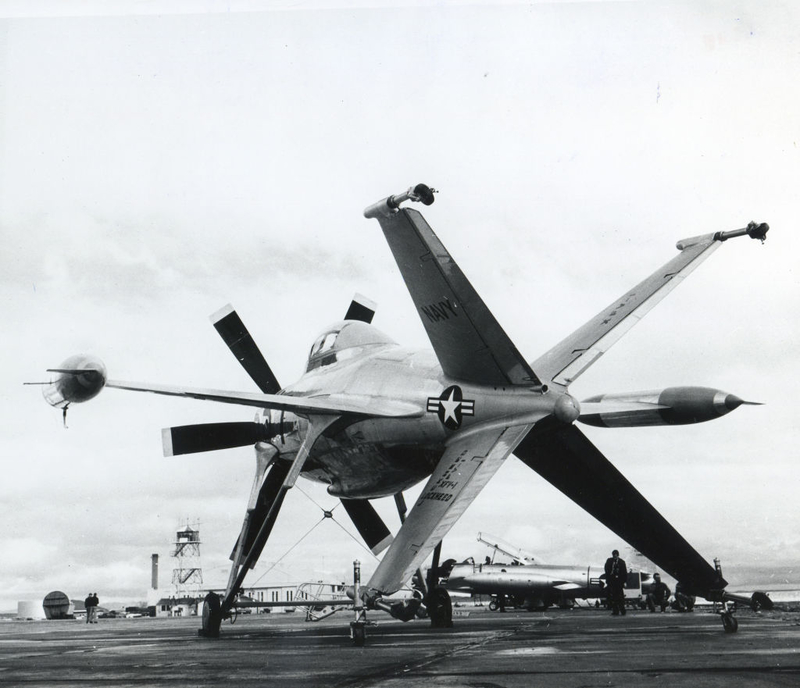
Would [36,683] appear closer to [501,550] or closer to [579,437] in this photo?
[579,437]

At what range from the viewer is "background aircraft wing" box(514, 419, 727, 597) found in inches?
413

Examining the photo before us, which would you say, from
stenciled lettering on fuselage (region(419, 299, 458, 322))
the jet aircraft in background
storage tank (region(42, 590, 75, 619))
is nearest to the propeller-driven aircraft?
stenciled lettering on fuselage (region(419, 299, 458, 322))

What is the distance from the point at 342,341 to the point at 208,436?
9.92ft

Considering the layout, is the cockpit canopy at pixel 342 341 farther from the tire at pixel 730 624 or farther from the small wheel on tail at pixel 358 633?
the tire at pixel 730 624

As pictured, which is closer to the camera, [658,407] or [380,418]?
[658,407]

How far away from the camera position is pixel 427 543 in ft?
28.4

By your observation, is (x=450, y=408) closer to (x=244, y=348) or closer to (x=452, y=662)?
(x=452, y=662)

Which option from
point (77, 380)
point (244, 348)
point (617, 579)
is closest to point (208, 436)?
point (244, 348)

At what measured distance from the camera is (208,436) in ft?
48.5

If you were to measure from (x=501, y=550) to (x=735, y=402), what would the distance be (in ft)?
73.1

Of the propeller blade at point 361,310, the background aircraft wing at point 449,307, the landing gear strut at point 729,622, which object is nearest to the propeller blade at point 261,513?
the propeller blade at point 361,310

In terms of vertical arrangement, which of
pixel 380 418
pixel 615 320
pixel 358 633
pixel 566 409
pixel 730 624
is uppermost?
pixel 615 320

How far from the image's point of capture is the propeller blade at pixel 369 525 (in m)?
16.9

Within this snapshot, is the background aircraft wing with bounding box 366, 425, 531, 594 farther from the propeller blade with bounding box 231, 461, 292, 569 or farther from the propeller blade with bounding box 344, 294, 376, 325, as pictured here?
the propeller blade with bounding box 344, 294, 376, 325
